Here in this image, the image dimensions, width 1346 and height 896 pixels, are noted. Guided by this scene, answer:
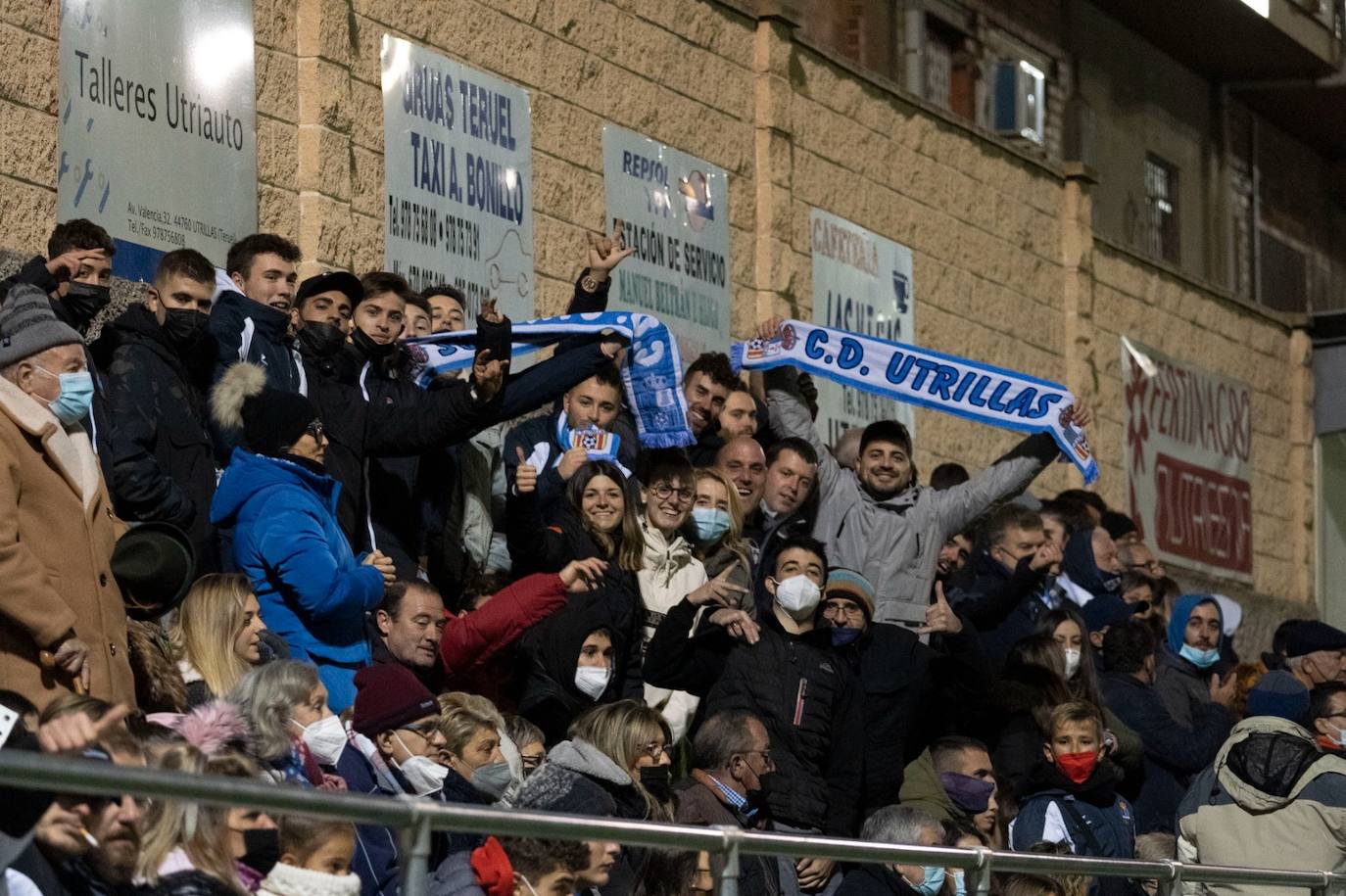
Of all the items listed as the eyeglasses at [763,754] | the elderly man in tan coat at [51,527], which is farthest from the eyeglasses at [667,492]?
the elderly man in tan coat at [51,527]

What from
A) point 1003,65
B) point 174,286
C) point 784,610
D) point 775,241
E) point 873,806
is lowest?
point 873,806

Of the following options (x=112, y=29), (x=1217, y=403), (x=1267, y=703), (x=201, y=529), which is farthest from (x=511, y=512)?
(x=1217, y=403)

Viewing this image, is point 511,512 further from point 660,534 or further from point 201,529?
point 201,529

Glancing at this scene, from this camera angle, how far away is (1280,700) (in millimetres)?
10938

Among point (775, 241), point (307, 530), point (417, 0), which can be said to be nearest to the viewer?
point (307, 530)

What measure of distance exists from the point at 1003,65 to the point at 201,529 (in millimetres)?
13986

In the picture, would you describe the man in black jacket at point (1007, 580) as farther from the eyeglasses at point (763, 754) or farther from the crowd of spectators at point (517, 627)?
the eyeglasses at point (763, 754)

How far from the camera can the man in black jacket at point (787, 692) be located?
871 cm

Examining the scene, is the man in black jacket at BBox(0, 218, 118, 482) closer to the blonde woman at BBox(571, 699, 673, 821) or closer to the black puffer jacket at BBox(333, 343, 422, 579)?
the black puffer jacket at BBox(333, 343, 422, 579)

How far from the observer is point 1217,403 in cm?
2231

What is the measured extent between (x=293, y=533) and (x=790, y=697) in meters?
2.11

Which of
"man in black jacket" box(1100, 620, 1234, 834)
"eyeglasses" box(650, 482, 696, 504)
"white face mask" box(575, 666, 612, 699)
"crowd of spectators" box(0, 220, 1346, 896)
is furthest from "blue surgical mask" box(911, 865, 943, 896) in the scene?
"man in black jacket" box(1100, 620, 1234, 834)

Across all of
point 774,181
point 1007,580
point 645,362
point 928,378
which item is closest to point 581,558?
point 645,362

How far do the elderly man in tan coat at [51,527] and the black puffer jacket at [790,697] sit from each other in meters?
2.41
